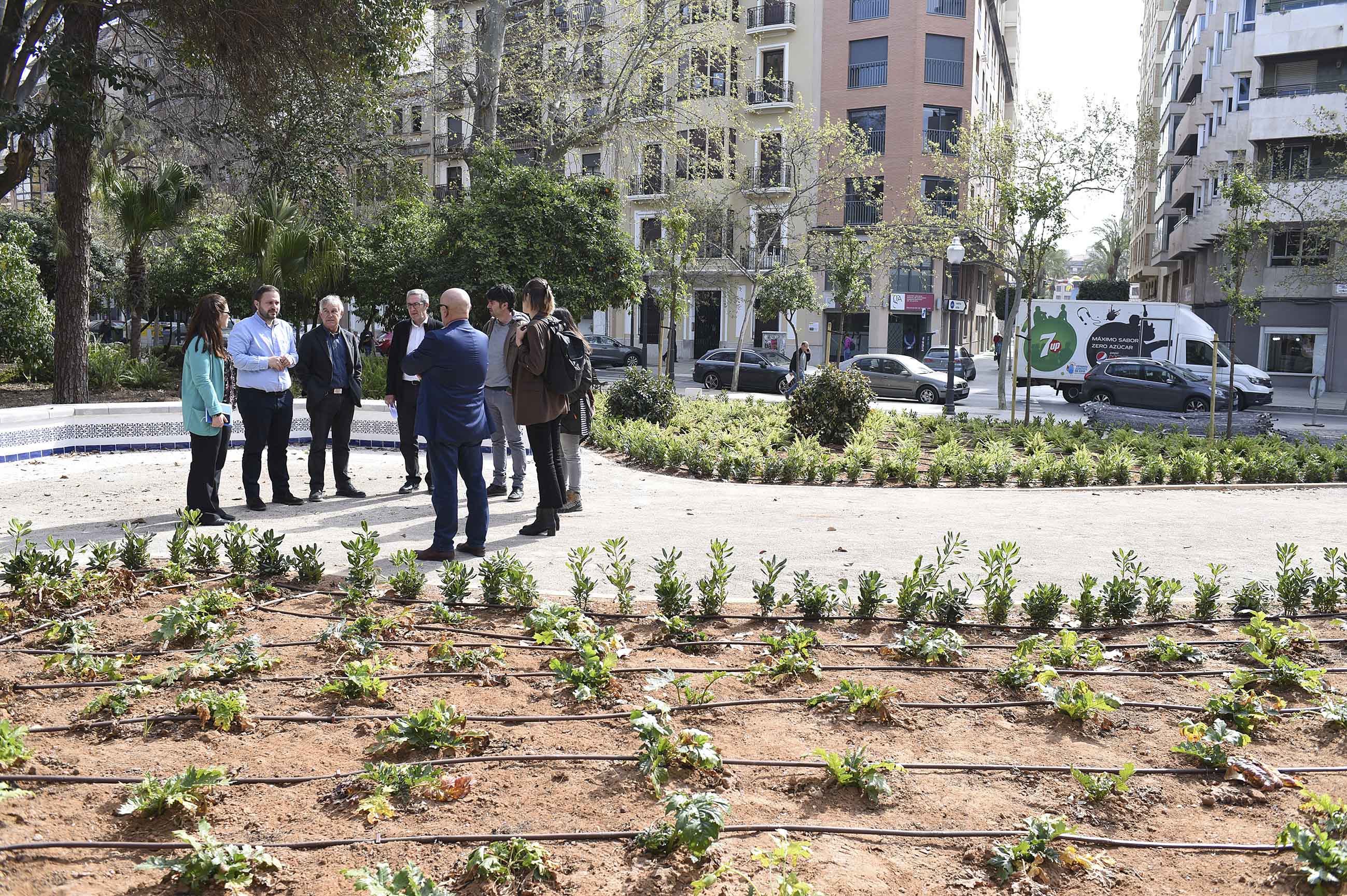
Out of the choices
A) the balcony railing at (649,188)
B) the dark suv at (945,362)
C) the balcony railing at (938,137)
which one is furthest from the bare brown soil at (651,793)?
the balcony railing at (938,137)

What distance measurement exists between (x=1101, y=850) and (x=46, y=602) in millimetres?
5041

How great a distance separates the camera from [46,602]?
212 inches

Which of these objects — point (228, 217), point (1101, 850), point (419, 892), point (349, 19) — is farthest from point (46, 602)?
point (228, 217)

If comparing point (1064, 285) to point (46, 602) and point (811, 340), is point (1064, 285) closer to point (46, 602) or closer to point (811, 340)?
point (811, 340)

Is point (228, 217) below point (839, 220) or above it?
below

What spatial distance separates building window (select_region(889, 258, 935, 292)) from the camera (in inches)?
1833

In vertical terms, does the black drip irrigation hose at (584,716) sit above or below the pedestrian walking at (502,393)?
below

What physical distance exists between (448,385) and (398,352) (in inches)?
109

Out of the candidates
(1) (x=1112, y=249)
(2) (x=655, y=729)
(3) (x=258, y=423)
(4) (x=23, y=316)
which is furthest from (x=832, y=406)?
(1) (x=1112, y=249)

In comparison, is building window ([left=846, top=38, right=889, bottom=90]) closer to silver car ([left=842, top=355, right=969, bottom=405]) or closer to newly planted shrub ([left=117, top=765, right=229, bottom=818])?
silver car ([left=842, top=355, right=969, bottom=405])

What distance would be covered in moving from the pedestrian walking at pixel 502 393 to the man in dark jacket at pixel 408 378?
23.9 inches

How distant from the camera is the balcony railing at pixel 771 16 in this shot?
154ft

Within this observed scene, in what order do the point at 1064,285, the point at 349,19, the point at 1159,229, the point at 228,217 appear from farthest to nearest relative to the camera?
the point at 1064,285, the point at 1159,229, the point at 228,217, the point at 349,19

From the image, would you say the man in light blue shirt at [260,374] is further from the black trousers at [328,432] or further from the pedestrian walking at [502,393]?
the pedestrian walking at [502,393]
